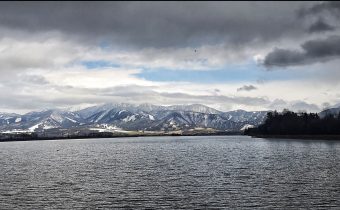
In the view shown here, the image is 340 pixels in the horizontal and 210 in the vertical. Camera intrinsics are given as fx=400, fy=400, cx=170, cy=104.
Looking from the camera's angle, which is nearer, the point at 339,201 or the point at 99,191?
the point at 339,201

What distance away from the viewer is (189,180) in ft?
270

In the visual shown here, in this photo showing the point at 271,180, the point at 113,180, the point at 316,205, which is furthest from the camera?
the point at 113,180

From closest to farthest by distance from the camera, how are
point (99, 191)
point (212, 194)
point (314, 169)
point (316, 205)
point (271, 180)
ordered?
point (316, 205), point (212, 194), point (99, 191), point (271, 180), point (314, 169)

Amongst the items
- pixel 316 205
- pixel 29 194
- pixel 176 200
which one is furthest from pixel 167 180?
pixel 316 205

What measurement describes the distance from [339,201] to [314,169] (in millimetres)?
42204

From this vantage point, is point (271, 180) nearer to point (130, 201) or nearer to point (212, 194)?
point (212, 194)

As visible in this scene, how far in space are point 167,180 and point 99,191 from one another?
17.4m

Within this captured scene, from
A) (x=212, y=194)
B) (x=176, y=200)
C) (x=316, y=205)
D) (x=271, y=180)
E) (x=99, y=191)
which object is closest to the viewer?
(x=316, y=205)

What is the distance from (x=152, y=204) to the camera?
191 feet

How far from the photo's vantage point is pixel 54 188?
74375mm

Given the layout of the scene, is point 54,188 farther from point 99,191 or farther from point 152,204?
point 152,204

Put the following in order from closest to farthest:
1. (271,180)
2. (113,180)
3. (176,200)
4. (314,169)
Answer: (176,200), (271,180), (113,180), (314,169)

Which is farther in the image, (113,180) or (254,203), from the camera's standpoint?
(113,180)

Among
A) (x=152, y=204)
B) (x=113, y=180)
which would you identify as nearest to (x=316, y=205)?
(x=152, y=204)
